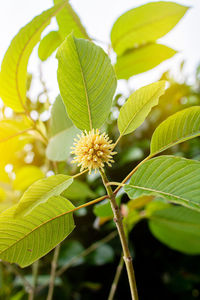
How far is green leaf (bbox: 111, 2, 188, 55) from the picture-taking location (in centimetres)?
68

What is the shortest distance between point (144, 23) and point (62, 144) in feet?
1.48

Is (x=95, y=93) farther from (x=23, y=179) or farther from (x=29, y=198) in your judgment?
(x=23, y=179)

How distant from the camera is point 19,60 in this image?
0.54m

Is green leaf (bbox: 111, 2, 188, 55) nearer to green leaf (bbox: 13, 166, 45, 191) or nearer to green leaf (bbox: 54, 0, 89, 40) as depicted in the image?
green leaf (bbox: 54, 0, 89, 40)

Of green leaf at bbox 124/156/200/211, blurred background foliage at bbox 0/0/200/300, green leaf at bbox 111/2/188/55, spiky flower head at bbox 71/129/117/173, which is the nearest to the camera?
green leaf at bbox 124/156/200/211

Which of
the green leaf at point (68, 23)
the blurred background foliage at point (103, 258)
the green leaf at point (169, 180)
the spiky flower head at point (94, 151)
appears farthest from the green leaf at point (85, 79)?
the blurred background foliage at point (103, 258)

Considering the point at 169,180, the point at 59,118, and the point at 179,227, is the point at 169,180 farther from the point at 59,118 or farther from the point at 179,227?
the point at 179,227

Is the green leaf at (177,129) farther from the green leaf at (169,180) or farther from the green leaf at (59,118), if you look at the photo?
the green leaf at (59,118)

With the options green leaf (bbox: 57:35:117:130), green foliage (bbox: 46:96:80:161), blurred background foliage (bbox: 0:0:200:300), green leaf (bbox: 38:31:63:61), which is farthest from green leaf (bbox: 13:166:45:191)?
green leaf (bbox: 57:35:117:130)

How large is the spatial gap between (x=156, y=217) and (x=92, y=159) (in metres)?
0.56

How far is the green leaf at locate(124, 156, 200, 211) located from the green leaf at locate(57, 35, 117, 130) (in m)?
0.14

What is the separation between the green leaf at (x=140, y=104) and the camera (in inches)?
17.6

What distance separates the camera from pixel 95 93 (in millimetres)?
466

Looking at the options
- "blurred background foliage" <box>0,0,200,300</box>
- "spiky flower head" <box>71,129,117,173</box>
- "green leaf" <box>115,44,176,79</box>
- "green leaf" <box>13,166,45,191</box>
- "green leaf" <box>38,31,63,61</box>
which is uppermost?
"green leaf" <box>38,31,63,61</box>
